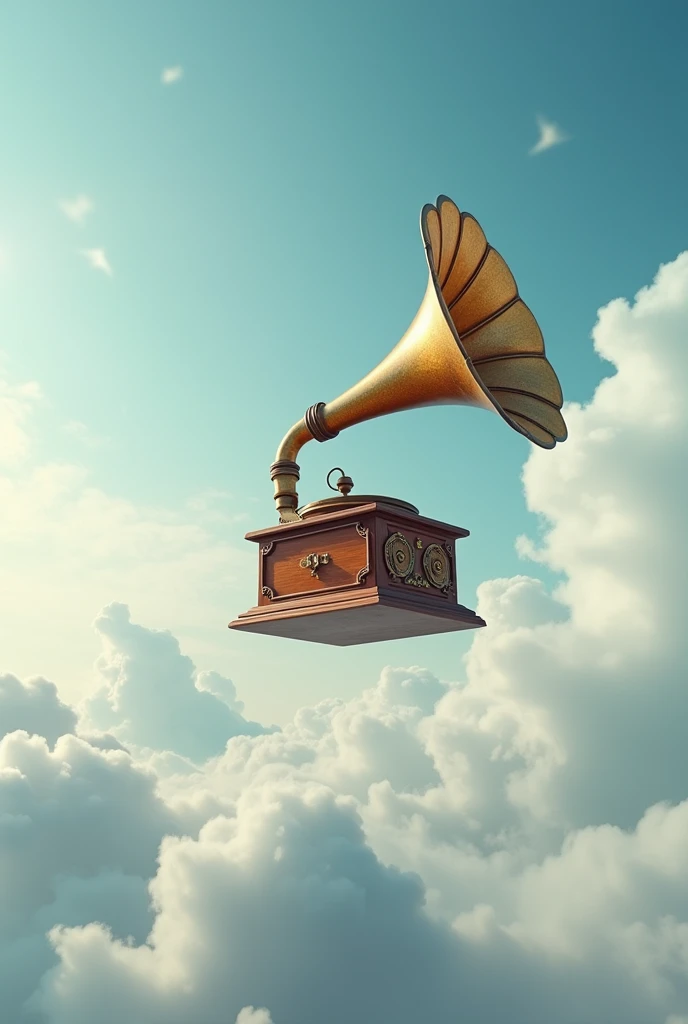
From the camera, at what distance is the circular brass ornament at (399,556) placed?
3826mm

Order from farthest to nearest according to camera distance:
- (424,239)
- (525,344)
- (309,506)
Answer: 1. (525,344)
2. (309,506)
3. (424,239)

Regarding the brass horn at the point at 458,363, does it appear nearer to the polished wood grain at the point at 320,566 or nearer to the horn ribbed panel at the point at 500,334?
the horn ribbed panel at the point at 500,334

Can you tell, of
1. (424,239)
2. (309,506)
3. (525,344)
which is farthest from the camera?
(525,344)

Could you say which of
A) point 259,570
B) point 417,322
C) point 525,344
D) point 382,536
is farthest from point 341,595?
point 525,344

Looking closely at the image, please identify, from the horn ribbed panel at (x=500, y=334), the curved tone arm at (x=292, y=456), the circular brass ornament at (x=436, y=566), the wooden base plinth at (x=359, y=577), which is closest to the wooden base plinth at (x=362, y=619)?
the wooden base plinth at (x=359, y=577)

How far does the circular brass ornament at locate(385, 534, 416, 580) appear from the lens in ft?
12.6

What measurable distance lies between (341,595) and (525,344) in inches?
64.0

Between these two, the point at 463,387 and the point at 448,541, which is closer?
the point at 463,387

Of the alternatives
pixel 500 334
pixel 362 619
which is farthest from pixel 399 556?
pixel 500 334

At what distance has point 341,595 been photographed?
3793 millimetres

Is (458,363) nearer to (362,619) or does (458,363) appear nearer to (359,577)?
(359,577)

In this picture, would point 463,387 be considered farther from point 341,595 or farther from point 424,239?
point 341,595

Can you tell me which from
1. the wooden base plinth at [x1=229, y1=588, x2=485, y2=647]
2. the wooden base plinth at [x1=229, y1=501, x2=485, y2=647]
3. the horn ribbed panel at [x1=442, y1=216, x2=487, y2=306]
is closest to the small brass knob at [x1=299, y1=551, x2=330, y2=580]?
the wooden base plinth at [x1=229, y1=501, x2=485, y2=647]

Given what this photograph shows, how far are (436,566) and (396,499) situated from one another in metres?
→ 0.35
